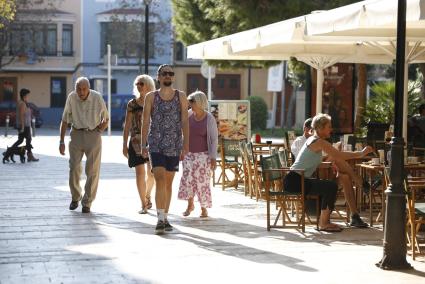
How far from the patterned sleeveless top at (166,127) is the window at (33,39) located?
150 feet

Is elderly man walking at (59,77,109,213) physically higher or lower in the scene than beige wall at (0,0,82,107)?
lower

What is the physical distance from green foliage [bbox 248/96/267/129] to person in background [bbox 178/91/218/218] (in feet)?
116

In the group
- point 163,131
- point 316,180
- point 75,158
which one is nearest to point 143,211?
point 75,158

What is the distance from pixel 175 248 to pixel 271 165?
2281 millimetres

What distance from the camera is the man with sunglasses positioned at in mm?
10773

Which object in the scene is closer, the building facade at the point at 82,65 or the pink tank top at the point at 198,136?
the pink tank top at the point at 198,136

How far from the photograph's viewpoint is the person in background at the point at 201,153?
12227 mm

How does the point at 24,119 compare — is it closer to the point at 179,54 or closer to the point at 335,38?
the point at 335,38

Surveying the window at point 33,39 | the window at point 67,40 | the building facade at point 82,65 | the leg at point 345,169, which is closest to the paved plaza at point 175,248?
the leg at point 345,169

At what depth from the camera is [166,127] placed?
10.8m

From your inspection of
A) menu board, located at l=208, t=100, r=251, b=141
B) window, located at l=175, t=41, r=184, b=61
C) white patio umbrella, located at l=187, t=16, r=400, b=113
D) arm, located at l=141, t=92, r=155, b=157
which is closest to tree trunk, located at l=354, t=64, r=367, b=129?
menu board, located at l=208, t=100, r=251, b=141

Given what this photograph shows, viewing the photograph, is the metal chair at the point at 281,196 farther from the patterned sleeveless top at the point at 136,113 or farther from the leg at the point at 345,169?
the patterned sleeveless top at the point at 136,113

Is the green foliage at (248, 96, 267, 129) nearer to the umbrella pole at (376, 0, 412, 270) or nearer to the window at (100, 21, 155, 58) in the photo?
the window at (100, 21, 155, 58)

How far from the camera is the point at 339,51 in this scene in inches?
657
